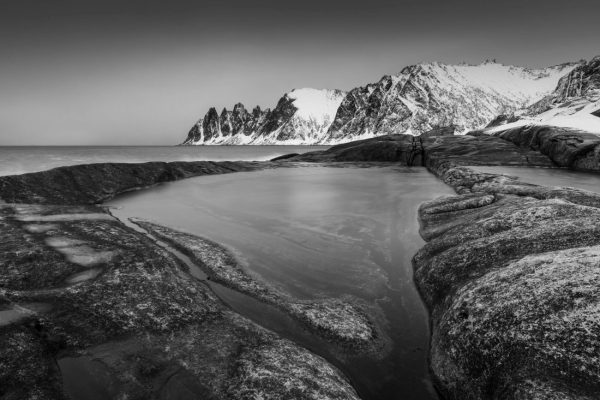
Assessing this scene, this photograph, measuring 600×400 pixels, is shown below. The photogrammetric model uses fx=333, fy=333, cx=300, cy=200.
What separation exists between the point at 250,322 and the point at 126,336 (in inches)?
114

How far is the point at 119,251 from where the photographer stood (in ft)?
38.7

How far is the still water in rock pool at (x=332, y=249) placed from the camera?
792 cm

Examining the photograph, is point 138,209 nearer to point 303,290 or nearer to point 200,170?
point 303,290

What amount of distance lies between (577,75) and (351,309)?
834 feet

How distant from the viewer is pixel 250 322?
8664 mm

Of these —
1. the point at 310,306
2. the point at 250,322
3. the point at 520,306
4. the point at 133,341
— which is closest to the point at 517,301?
the point at 520,306

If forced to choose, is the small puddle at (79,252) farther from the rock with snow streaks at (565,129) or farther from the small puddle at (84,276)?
the rock with snow streaks at (565,129)

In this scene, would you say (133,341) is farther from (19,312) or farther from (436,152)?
(436,152)

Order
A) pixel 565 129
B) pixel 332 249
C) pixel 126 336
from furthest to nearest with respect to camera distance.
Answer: pixel 565 129, pixel 332 249, pixel 126 336

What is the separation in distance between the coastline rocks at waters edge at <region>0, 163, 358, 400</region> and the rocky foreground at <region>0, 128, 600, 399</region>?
0.10 feet

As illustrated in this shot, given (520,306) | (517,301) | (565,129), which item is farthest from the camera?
(565,129)

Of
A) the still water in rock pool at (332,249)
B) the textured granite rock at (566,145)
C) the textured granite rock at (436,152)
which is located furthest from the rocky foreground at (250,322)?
the textured granite rock at (436,152)

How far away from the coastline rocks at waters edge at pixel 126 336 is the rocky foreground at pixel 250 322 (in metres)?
0.03

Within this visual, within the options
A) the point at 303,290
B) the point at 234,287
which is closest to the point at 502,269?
the point at 303,290
